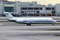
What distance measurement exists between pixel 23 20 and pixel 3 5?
4159 inches

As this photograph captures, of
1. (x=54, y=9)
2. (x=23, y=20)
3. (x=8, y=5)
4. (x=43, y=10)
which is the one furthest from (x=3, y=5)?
(x=23, y=20)

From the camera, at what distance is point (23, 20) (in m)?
50.7

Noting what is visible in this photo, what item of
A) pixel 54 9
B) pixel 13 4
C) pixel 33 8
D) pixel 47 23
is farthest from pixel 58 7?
pixel 47 23

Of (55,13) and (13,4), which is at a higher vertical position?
(13,4)

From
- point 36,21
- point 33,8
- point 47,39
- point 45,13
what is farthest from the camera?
point 33,8

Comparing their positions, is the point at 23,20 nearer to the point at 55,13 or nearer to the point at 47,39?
the point at 47,39

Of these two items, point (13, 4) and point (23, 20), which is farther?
point (13, 4)

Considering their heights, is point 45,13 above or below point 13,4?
below

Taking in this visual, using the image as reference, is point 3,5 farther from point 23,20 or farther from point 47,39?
point 47,39

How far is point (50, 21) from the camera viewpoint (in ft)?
167

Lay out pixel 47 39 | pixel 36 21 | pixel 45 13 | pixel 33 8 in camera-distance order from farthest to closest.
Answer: pixel 33 8 → pixel 45 13 → pixel 36 21 → pixel 47 39

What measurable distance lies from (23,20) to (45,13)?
9904 centimetres

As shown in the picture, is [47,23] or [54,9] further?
[54,9]

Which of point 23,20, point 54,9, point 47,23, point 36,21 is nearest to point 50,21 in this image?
point 47,23
